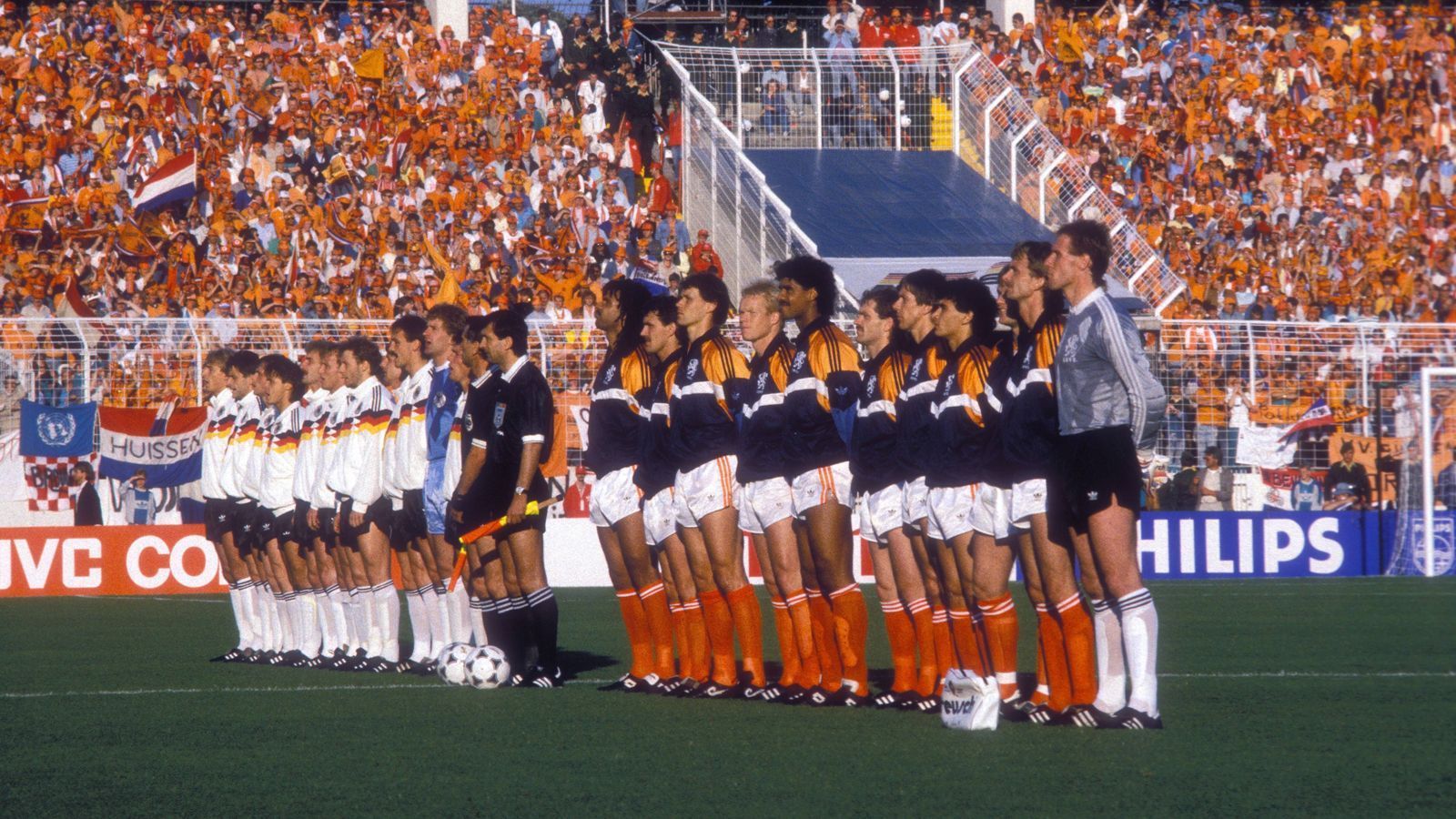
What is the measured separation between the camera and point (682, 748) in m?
7.42

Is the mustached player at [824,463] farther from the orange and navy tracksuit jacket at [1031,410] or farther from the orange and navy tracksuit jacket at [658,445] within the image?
the orange and navy tracksuit jacket at [1031,410]

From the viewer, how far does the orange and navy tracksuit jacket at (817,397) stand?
8875 millimetres

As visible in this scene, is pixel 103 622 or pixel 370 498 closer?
pixel 370 498

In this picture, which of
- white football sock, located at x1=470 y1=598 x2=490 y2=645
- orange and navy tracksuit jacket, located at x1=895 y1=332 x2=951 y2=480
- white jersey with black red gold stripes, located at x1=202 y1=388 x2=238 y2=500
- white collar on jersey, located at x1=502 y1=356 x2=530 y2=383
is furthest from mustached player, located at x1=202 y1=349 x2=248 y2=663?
orange and navy tracksuit jacket, located at x1=895 y1=332 x2=951 y2=480

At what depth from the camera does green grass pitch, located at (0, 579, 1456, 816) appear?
617 cm

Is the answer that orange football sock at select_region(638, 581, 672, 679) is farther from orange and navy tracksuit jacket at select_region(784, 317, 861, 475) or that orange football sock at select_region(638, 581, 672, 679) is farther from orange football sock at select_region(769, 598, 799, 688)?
orange and navy tracksuit jacket at select_region(784, 317, 861, 475)

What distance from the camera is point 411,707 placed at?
9164 mm

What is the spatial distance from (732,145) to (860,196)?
7.29 ft

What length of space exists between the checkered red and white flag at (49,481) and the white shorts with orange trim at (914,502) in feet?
43.1

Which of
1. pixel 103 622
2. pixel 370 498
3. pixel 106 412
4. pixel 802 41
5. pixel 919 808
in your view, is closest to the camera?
pixel 919 808

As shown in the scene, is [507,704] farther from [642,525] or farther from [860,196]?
[860,196]

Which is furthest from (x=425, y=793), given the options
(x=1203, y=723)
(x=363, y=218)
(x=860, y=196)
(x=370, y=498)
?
(x=860, y=196)

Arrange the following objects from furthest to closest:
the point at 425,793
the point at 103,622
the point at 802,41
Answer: the point at 802,41 < the point at 103,622 < the point at 425,793

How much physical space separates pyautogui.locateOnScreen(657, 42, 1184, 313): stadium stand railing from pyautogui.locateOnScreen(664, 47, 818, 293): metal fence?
1.9 inches
